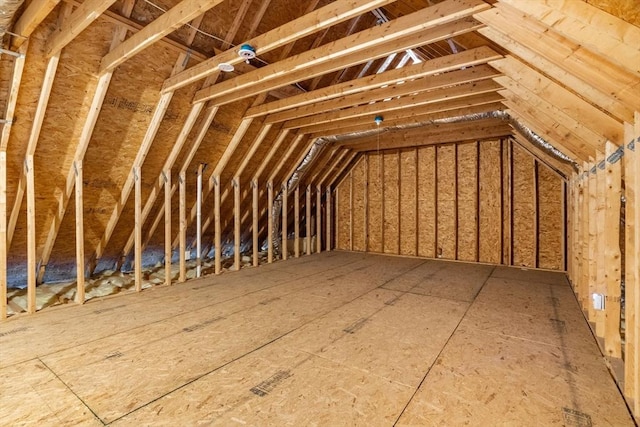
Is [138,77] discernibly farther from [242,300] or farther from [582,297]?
[582,297]

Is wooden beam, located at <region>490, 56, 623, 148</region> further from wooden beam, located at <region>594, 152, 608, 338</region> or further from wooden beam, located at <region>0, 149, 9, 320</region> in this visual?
wooden beam, located at <region>0, 149, 9, 320</region>

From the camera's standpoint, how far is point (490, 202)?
6008mm

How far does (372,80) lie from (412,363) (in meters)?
2.68

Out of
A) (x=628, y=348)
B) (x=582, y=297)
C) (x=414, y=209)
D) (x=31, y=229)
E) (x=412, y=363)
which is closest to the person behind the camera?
(x=628, y=348)

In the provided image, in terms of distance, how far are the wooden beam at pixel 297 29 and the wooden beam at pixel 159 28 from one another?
20.7 inches

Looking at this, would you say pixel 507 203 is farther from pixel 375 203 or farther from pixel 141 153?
pixel 141 153

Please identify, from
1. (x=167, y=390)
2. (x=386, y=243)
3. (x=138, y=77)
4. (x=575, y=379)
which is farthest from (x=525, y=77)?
(x=386, y=243)

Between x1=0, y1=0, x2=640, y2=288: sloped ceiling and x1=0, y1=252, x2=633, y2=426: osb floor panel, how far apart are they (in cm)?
138

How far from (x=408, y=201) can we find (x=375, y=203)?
81 centimetres

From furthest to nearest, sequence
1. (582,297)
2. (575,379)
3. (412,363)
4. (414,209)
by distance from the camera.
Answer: (414,209), (582,297), (412,363), (575,379)

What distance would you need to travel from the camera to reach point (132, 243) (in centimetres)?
472

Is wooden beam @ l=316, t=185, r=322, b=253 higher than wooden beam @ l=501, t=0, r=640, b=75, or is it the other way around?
wooden beam @ l=501, t=0, r=640, b=75

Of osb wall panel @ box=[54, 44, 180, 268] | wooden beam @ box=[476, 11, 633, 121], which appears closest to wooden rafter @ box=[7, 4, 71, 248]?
osb wall panel @ box=[54, 44, 180, 268]

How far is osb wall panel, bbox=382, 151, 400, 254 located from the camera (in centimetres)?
698
